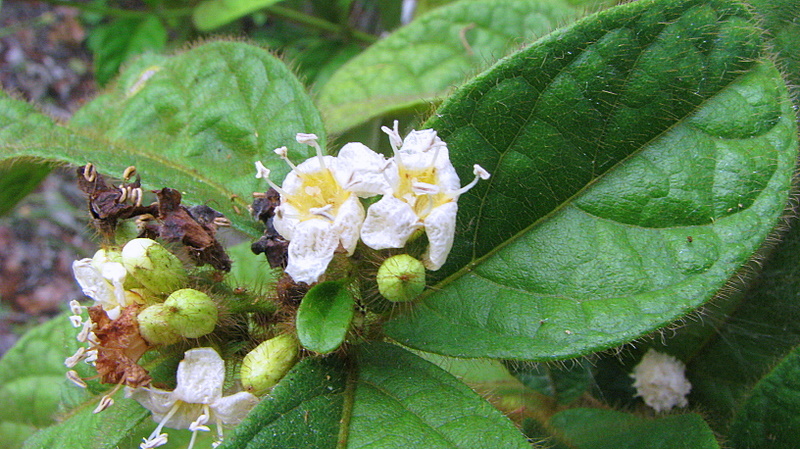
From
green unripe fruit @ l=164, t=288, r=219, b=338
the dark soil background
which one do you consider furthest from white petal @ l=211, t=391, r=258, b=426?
the dark soil background

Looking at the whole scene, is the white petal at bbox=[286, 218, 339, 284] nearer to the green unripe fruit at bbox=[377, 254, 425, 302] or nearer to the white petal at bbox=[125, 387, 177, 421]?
the green unripe fruit at bbox=[377, 254, 425, 302]

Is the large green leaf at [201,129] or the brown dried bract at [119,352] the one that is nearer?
the brown dried bract at [119,352]

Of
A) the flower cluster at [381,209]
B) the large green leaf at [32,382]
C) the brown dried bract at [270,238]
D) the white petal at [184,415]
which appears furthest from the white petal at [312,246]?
the large green leaf at [32,382]

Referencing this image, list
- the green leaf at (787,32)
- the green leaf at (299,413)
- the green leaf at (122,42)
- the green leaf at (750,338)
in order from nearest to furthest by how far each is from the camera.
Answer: the green leaf at (299,413)
the green leaf at (787,32)
the green leaf at (750,338)
the green leaf at (122,42)

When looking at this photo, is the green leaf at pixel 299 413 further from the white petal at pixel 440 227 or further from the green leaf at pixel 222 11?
the green leaf at pixel 222 11

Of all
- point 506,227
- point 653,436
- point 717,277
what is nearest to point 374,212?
point 506,227

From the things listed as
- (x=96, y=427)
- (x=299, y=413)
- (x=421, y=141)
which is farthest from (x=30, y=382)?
(x=421, y=141)

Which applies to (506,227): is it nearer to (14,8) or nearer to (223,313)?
(223,313)
